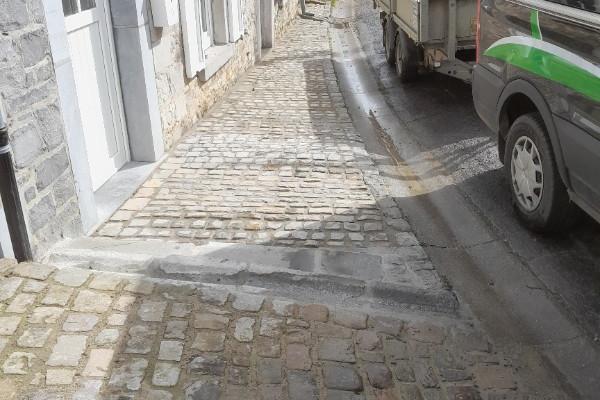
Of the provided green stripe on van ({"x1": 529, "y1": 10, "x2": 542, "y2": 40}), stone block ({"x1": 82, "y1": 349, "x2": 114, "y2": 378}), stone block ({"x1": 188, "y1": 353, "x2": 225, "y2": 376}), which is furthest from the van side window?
stone block ({"x1": 82, "y1": 349, "x2": 114, "y2": 378})

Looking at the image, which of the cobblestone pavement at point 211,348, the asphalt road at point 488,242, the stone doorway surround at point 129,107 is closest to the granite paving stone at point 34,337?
the cobblestone pavement at point 211,348

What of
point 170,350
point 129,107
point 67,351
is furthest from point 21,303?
point 129,107

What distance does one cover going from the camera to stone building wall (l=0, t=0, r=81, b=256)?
3.65m

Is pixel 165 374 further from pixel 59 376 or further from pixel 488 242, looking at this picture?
pixel 488 242

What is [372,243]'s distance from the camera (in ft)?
15.2

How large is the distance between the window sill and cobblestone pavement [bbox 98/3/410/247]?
21.3 inches

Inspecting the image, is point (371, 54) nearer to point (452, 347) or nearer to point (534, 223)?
point (534, 223)

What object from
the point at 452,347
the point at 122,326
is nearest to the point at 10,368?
the point at 122,326

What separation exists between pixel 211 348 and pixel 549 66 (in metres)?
2.85

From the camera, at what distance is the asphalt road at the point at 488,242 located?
368cm

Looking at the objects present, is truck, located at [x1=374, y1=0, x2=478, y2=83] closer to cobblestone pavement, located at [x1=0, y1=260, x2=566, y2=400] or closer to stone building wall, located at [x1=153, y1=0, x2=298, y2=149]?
stone building wall, located at [x1=153, y1=0, x2=298, y2=149]

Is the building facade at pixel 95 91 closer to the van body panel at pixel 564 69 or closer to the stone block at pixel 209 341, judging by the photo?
the stone block at pixel 209 341

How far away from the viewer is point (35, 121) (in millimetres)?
3947

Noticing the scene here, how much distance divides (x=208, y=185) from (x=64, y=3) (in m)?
1.99
